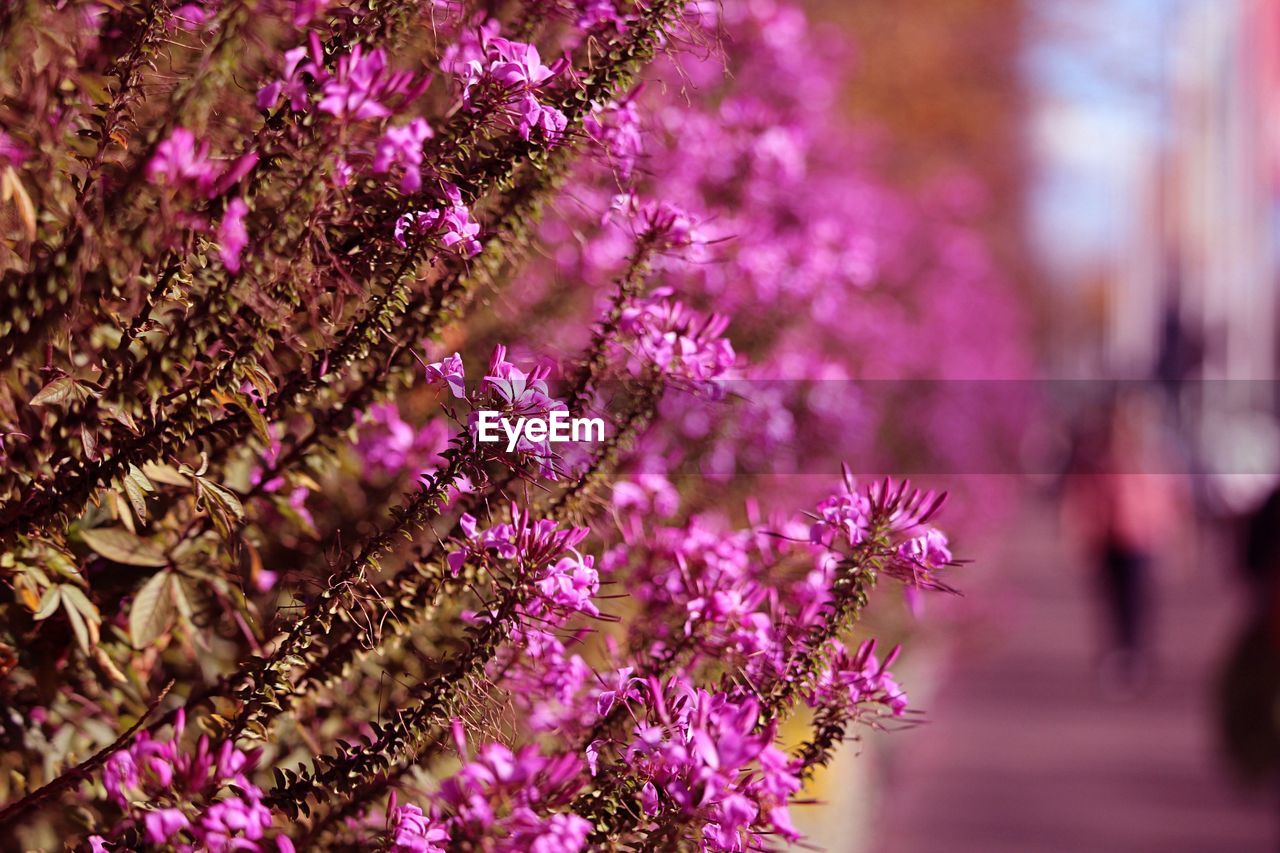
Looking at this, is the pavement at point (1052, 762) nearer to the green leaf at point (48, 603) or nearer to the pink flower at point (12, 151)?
the green leaf at point (48, 603)

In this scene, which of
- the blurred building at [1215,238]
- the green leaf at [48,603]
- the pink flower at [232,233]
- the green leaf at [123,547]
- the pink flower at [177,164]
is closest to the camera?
the pink flower at [177,164]

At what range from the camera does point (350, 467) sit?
2.34 metres

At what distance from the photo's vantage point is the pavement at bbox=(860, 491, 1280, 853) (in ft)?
24.7

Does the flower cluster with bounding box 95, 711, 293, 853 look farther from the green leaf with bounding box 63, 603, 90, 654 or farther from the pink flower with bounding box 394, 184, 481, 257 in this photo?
the pink flower with bounding box 394, 184, 481, 257

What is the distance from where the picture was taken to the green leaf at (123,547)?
1.93 metres

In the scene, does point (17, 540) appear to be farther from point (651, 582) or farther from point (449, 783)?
point (651, 582)

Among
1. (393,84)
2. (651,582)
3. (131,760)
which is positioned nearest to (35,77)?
(393,84)

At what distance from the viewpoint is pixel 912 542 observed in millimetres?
1766

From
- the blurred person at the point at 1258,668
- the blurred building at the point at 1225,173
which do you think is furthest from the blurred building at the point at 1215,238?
the blurred person at the point at 1258,668

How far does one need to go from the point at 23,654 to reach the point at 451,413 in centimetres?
72

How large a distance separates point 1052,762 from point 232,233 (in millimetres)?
8429

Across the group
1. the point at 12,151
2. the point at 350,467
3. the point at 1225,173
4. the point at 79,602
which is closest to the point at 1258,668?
the point at 350,467

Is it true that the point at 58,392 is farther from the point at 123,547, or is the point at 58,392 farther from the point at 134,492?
the point at 123,547

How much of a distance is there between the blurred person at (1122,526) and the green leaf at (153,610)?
9.77 meters
